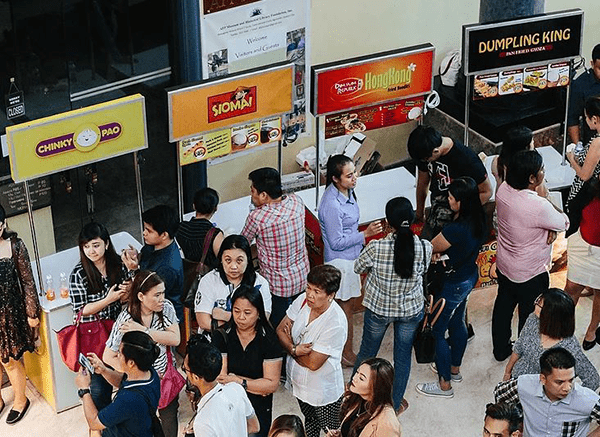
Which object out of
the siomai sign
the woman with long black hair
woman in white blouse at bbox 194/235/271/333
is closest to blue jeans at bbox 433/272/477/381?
the woman with long black hair

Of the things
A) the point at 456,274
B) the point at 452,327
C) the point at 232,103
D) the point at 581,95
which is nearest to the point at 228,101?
the point at 232,103

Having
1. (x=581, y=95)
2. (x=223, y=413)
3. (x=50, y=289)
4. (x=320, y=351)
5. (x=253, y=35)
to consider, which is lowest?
(x=50, y=289)

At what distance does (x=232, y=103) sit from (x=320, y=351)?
1.85m

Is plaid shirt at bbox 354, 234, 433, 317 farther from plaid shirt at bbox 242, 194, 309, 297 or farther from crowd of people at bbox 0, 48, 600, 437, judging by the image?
plaid shirt at bbox 242, 194, 309, 297

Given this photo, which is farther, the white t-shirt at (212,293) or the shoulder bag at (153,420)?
the white t-shirt at (212,293)

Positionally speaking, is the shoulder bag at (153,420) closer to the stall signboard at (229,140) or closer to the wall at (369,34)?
the stall signboard at (229,140)

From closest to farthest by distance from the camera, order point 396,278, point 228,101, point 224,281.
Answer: point 224,281 → point 396,278 → point 228,101

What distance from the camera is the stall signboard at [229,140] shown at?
695 centimetres

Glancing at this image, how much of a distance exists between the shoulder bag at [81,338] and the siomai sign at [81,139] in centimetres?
92

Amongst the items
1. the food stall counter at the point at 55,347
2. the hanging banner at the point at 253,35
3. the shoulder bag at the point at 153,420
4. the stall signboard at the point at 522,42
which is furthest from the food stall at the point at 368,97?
the shoulder bag at the point at 153,420

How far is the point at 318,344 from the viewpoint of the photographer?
19.0ft

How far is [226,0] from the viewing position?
8.03 metres

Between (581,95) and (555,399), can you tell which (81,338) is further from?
(581,95)

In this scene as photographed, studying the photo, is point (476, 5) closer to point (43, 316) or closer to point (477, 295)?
point (477, 295)
